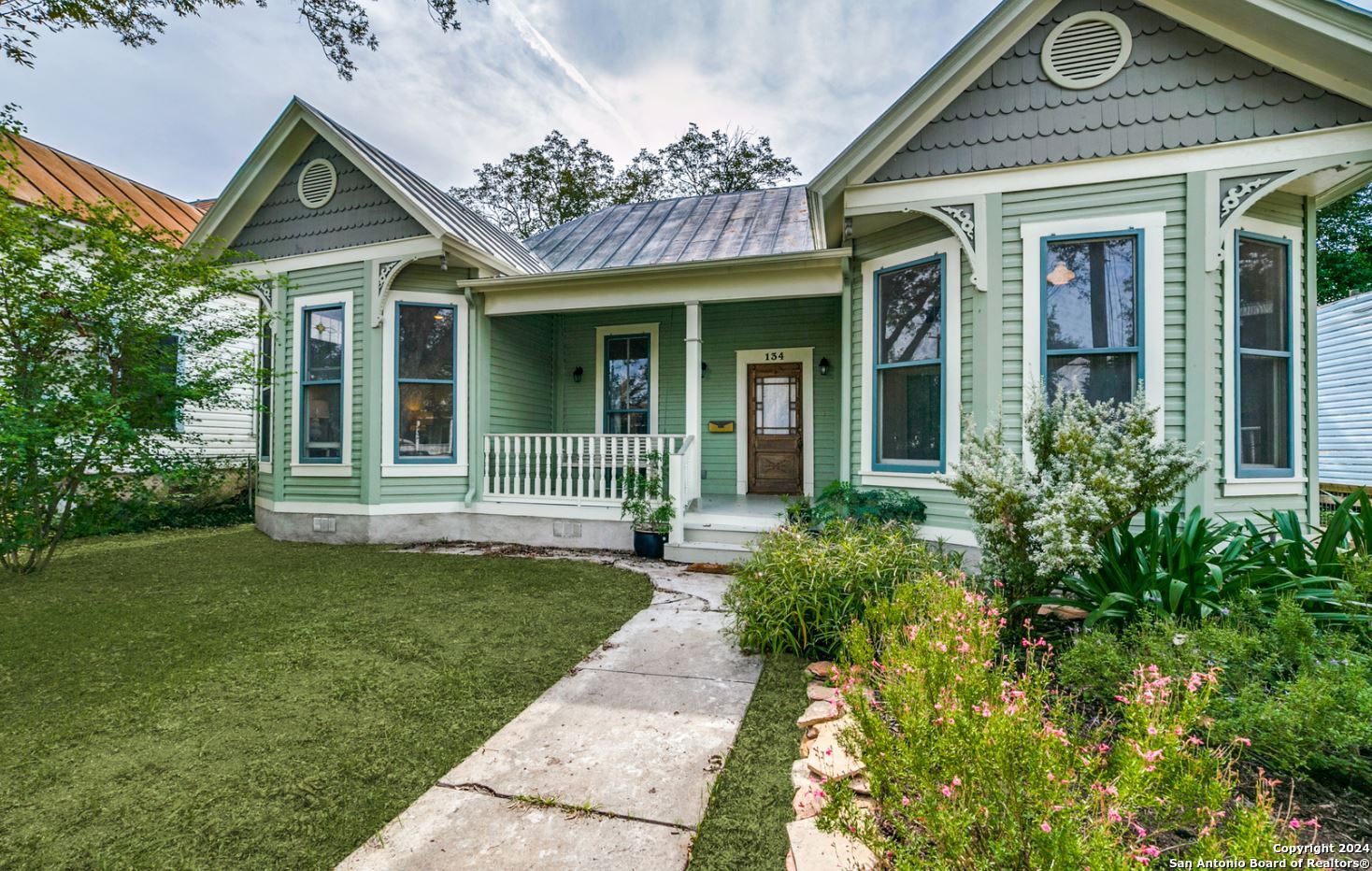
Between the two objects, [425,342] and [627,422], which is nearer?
[425,342]

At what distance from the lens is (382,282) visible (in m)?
6.53

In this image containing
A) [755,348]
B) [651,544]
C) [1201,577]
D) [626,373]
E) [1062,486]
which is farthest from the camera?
[626,373]

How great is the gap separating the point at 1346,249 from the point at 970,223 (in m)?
20.2

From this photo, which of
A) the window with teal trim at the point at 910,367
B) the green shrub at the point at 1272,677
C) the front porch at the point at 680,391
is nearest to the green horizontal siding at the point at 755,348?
the front porch at the point at 680,391

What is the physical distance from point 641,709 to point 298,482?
6.33 meters

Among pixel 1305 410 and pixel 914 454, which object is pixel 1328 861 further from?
pixel 1305 410

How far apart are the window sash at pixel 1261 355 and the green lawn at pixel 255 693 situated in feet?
15.4

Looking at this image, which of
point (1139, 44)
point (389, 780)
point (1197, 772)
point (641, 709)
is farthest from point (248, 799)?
point (1139, 44)

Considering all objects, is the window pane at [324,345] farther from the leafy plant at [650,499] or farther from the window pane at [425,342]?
the leafy plant at [650,499]

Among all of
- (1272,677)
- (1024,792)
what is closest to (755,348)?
(1272,677)

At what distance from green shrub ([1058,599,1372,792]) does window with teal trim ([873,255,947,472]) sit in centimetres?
255

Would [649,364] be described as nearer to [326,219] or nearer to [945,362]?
[326,219]

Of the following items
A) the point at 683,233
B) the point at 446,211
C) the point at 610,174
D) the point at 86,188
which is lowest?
the point at 446,211

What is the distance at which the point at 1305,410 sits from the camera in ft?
15.0
